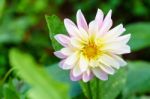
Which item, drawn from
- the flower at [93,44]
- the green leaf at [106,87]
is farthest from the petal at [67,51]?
the green leaf at [106,87]

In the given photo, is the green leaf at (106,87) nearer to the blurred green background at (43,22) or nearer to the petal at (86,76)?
the petal at (86,76)

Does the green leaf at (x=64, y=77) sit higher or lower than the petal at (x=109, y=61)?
lower

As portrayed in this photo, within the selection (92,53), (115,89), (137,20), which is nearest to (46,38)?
(137,20)

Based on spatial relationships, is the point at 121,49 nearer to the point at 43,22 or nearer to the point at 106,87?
the point at 106,87

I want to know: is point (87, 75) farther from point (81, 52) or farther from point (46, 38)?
point (46, 38)

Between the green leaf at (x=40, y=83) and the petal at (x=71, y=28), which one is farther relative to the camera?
the green leaf at (x=40, y=83)
